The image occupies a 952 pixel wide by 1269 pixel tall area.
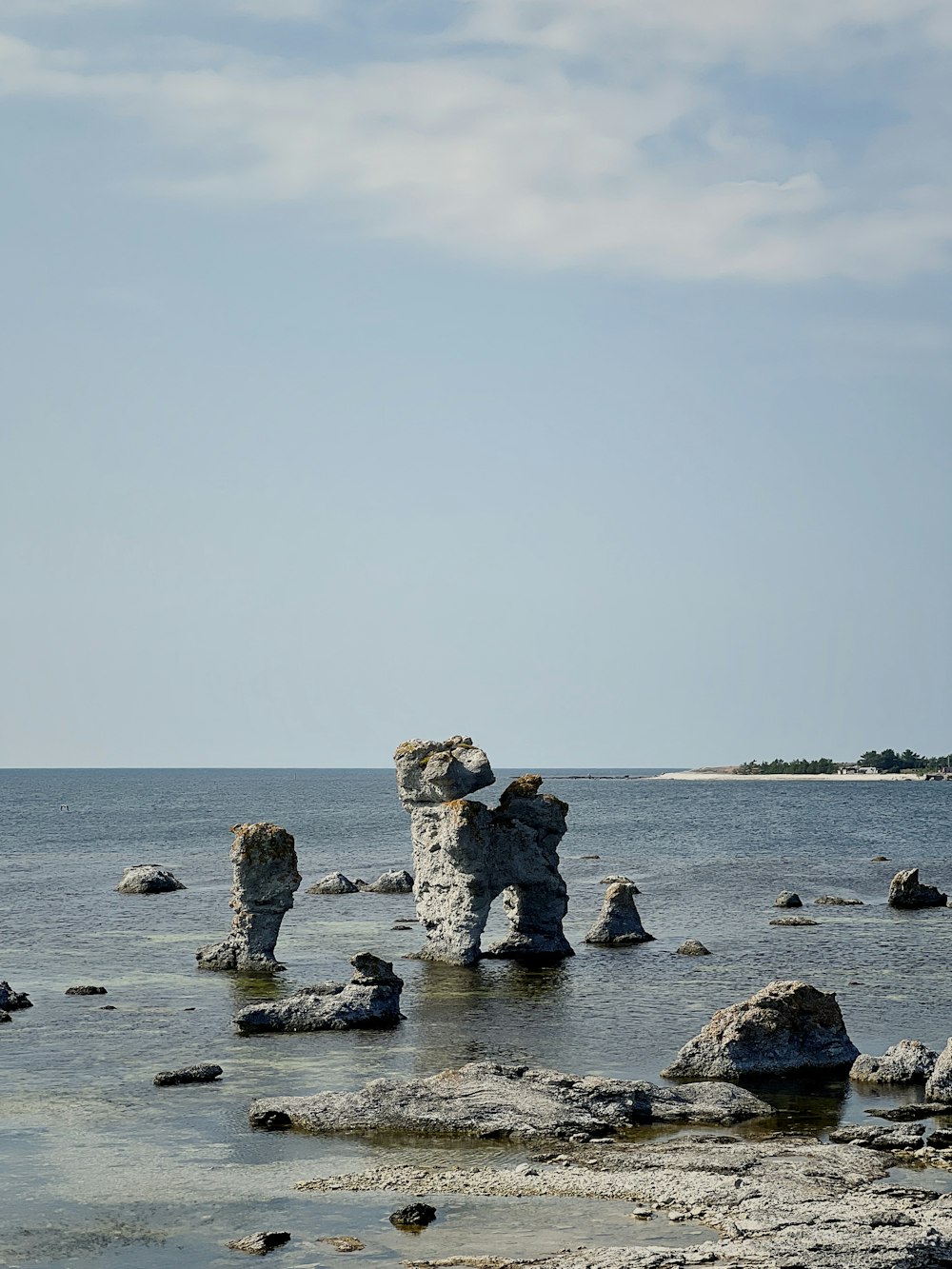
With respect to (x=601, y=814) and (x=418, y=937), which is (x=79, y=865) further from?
(x=601, y=814)

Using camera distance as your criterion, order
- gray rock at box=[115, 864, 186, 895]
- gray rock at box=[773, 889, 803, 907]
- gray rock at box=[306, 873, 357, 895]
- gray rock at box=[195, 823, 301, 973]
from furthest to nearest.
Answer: gray rock at box=[115, 864, 186, 895] < gray rock at box=[306, 873, 357, 895] < gray rock at box=[773, 889, 803, 907] < gray rock at box=[195, 823, 301, 973]

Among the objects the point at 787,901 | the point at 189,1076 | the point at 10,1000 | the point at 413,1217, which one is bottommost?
the point at 787,901

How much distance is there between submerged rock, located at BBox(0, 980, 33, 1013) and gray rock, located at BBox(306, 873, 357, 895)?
107 ft

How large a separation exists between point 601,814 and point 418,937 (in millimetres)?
112009

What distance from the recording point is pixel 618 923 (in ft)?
167

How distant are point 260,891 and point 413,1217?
2517cm

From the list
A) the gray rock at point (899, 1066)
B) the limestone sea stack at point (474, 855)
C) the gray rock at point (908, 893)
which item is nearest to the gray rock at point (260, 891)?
the limestone sea stack at point (474, 855)

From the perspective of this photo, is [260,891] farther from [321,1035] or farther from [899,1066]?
[899,1066]

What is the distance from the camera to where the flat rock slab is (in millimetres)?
16656

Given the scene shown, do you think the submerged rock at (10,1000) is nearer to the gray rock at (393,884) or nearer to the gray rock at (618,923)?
the gray rock at (618,923)

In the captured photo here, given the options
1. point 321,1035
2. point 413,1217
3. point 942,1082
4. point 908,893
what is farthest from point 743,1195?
point 908,893

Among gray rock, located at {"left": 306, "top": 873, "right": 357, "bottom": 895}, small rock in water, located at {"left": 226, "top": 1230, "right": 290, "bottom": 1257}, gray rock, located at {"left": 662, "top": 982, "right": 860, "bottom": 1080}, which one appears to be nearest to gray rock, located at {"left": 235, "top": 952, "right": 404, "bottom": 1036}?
gray rock, located at {"left": 662, "top": 982, "right": 860, "bottom": 1080}

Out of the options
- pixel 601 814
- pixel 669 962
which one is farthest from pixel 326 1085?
pixel 601 814

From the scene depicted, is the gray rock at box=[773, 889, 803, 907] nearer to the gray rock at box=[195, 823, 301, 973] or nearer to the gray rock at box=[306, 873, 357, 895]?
the gray rock at box=[306, 873, 357, 895]
